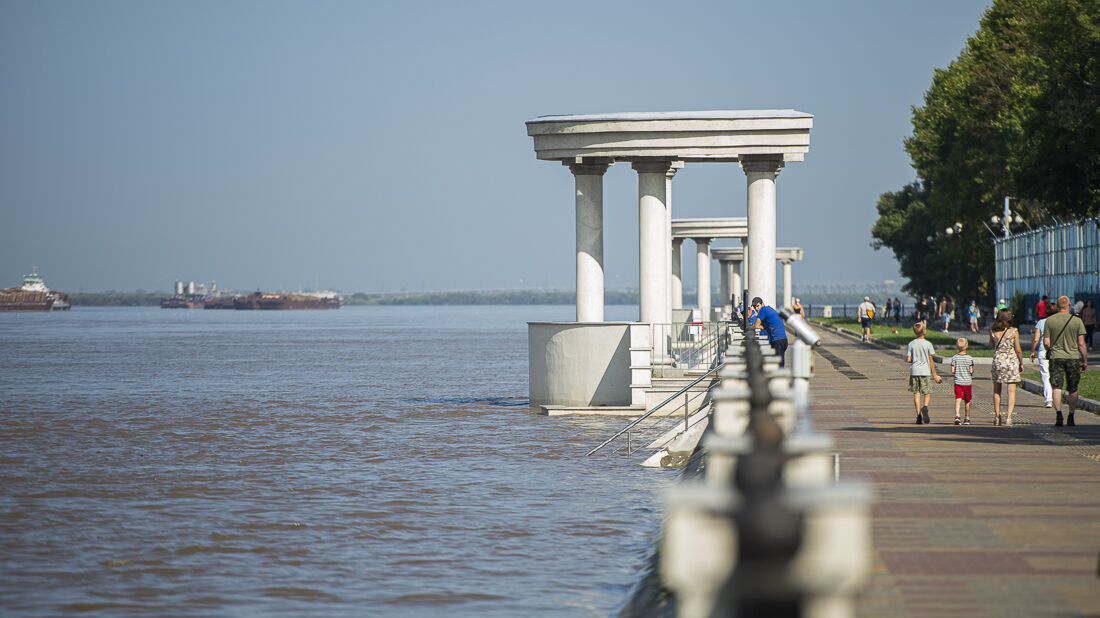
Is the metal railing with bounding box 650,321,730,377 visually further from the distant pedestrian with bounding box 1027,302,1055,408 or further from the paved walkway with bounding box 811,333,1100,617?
the paved walkway with bounding box 811,333,1100,617

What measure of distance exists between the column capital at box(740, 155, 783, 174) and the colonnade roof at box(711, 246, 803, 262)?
4233 cm

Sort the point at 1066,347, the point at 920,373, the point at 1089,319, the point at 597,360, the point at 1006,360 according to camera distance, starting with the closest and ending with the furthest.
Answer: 1. the point at 1006,360
2. the point at 1066,347
3. the point at 920,373
4. the point at 597,360
5. the point at 1089,319

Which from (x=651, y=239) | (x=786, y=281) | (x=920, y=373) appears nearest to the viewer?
(x=920, y=373)

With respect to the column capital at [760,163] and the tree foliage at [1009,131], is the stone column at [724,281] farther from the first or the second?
the column capital at [760,163]

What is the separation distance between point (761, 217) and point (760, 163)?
3.94ft

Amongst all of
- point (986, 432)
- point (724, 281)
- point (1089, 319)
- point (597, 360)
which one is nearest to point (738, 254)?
point (724, 281)

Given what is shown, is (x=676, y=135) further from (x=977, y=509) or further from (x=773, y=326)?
(x=977, y=509)

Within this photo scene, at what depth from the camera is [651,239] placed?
30453 millimetres

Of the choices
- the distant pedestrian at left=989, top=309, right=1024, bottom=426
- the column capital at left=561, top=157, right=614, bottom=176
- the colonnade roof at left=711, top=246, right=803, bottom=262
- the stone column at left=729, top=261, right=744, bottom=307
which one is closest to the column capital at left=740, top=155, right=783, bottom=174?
the column capital at left=561, top=157, right=614, bottom=176

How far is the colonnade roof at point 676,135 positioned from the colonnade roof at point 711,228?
26769mm

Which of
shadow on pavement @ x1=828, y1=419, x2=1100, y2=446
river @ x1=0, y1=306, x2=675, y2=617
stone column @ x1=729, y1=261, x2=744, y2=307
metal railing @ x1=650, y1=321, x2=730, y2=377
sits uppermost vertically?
stone column @ x1=729, y1=261, x2=744, y2=307

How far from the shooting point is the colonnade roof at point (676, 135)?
2795cm

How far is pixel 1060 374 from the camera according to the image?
60.5 ft

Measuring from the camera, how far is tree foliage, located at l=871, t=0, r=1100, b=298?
35375mm
